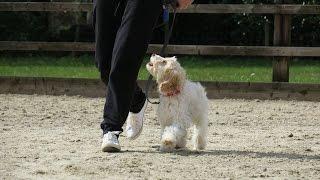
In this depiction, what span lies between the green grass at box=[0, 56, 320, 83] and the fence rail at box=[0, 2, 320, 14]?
1931mm

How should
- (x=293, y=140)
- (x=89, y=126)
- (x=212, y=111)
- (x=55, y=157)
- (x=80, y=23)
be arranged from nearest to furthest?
(x=55, y=157), (x=293, y=140), (x=89, y=126), (x=212, y=111), (x=80, y=23)

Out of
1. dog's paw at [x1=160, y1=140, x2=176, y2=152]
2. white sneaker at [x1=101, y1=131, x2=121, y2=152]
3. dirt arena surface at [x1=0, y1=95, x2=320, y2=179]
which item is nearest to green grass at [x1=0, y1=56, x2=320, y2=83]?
dirt arena surface at [x1=0, y1=95, x2=320, y2=179]

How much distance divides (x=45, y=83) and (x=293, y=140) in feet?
17.3

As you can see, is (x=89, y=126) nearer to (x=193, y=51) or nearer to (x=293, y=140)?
(x=293, y=140)


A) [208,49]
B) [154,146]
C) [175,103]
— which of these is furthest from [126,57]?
[208,49]

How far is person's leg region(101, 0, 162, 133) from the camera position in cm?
630

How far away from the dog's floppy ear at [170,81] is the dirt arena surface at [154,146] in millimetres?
484

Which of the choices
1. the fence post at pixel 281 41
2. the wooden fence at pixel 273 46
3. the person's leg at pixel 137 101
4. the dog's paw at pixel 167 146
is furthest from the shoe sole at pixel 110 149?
the fence post at pixel 281 41

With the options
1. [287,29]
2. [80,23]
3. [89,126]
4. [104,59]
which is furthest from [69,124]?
[80,23]

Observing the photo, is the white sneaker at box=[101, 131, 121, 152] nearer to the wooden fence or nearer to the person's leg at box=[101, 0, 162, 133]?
the person's leg at box=[101, 0, 162, 133]

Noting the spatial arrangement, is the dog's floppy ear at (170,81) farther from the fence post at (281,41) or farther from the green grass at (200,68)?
the green grass at (200,68)

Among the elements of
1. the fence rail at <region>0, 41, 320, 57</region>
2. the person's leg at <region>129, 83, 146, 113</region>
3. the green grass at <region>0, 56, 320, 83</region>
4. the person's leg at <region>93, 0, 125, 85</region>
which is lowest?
the green grass at <region>0, 56, 320, 83</region>

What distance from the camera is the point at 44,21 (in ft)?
74.8

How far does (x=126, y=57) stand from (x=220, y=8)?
5.85 metres
